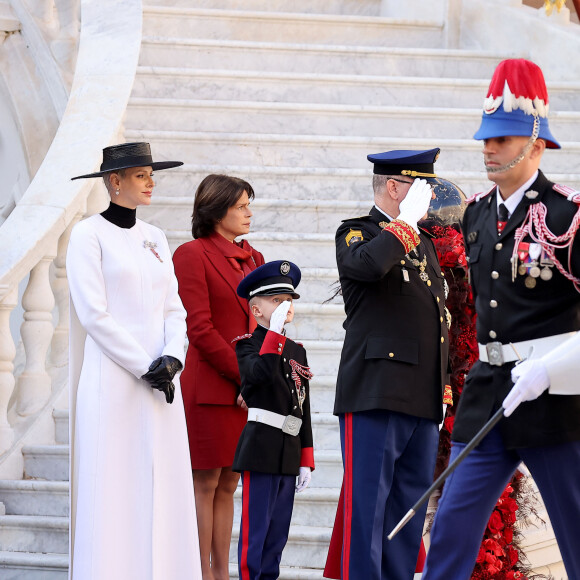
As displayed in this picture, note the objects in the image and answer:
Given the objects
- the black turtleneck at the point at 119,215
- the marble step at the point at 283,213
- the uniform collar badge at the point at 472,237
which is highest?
the marble step at the point at 283,213

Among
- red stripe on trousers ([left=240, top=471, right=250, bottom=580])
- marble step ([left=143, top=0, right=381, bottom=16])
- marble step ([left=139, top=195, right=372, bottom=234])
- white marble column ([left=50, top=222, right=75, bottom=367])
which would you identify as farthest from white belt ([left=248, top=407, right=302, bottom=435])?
marble step ([left=143, top=0, right=381, bottom=16])

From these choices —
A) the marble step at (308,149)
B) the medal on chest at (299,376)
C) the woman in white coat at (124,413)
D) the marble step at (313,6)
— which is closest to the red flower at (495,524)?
the medal on chest at (299,376)

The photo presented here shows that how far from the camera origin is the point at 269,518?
4.41 m

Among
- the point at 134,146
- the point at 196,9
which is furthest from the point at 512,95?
the point at 196,9

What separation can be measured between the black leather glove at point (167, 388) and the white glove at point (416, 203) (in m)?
1.03

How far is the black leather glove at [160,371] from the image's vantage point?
13.7ft

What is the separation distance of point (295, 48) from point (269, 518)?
15.3 ft

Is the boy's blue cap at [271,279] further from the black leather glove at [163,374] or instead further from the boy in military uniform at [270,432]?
the black leather glove at [163,374]

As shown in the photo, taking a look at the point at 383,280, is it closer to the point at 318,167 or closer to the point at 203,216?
the point at 203,216

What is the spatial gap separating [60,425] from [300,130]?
2.85 metres

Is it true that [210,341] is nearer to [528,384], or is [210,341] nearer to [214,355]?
[214,355]

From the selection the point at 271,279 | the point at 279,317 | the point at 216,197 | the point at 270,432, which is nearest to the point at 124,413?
the point at 270,432

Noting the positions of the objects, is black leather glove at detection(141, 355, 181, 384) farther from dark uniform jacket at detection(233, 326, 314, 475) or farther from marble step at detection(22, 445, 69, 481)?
marble step at detection(22, 445, 69, 481)

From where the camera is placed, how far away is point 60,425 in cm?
565
